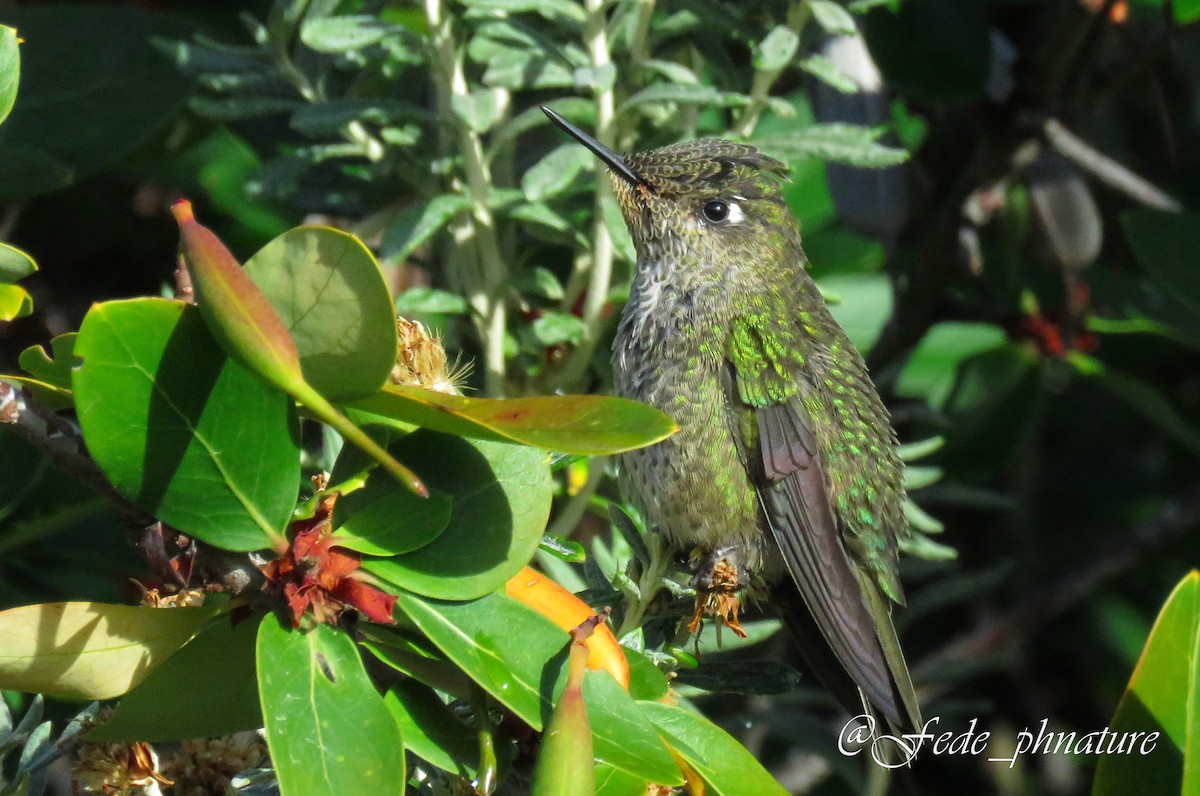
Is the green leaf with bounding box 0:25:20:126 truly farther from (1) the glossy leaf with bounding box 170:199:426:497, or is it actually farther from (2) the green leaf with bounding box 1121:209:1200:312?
(2) the green leaf with bounding box 1121:209:1200:312

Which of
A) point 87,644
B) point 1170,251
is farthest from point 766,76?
point 87,644

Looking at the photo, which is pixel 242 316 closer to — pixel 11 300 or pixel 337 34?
pixel 11 300

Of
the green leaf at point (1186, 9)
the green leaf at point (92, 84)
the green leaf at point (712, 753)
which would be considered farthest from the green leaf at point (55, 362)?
the green leaf at point (1186, 9)

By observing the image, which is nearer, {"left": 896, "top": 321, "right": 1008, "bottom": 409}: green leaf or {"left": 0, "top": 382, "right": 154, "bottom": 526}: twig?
{"left": 0, "top": 382, "right": 154, "bottom": 526}: twig

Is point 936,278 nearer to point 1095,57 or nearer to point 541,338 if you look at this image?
point 1095,57

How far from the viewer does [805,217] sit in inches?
153

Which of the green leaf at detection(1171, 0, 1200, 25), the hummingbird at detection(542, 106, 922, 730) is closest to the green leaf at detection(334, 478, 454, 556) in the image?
the hummingbird at detection(542, 106, 922, 730)

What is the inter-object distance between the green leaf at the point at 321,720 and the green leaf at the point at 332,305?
0.27 meters

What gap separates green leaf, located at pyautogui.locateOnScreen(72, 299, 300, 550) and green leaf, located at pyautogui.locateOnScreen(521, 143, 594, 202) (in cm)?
107

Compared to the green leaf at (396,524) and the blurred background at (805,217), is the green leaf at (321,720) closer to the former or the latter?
the green leaf at (396,524)

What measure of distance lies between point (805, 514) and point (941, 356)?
5.49 feet

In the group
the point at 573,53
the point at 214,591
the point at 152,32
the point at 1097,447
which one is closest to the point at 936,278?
the point at 573,53

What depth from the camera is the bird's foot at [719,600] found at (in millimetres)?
2004

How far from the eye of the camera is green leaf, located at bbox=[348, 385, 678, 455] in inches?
50.2
